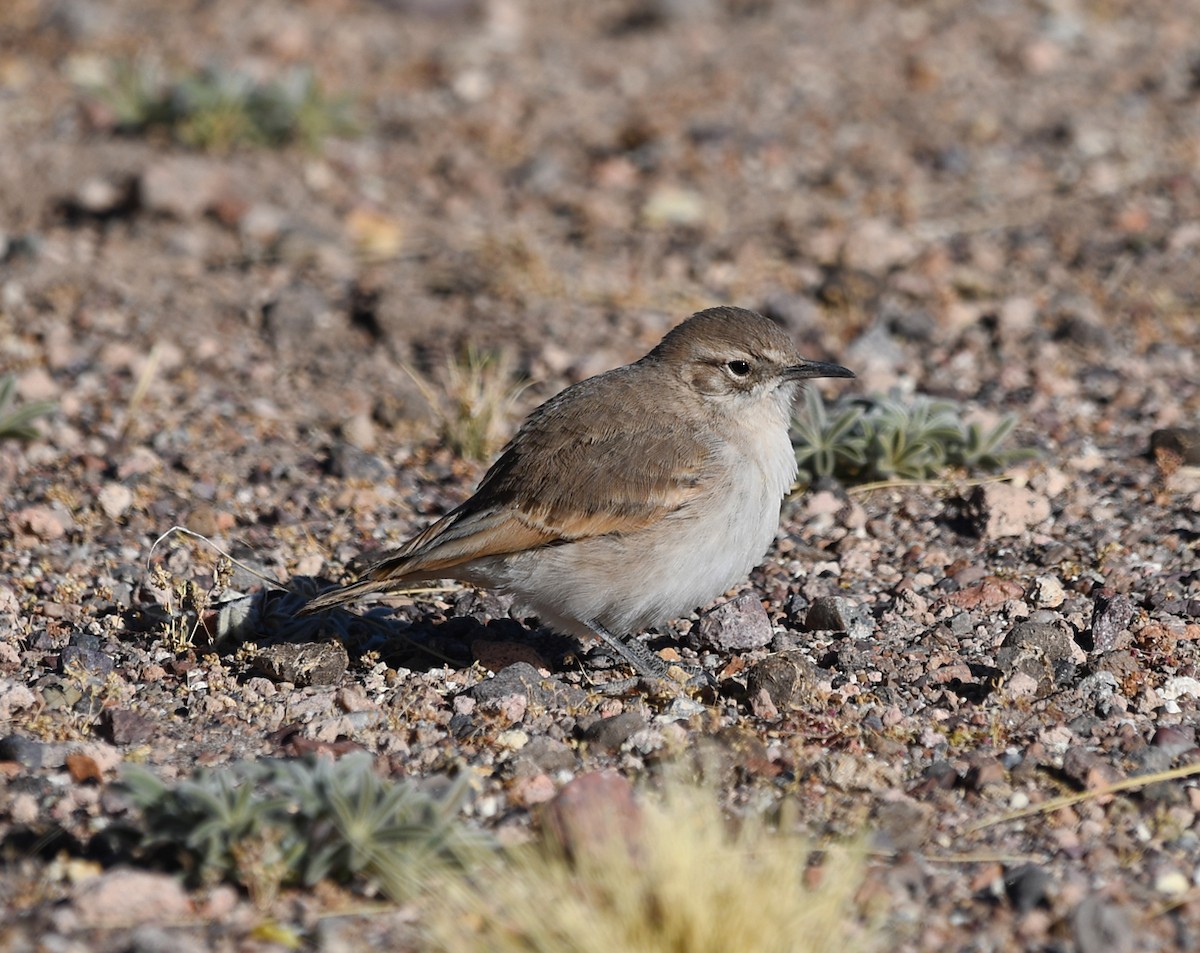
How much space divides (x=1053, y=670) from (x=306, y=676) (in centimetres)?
286

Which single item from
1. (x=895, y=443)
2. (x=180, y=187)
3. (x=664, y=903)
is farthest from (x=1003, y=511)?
(x=180, y=187)

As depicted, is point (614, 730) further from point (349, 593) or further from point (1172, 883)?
point (1172, 883)

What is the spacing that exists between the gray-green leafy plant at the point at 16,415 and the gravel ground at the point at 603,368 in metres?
0.15

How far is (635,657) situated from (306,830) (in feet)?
6.12

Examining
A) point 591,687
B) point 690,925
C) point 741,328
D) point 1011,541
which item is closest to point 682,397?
point 741,328

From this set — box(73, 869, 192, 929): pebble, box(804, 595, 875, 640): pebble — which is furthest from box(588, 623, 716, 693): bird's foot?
box(73, 869, 192, 929): pebble

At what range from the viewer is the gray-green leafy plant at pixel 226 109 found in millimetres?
10805

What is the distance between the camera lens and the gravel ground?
5109 millimetres

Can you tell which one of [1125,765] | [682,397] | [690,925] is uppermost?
[682,397]

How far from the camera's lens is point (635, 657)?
611cm

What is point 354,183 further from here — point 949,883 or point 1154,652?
point 949,883

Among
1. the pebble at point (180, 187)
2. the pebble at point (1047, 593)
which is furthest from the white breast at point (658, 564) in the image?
the pebble at point (180, 187)

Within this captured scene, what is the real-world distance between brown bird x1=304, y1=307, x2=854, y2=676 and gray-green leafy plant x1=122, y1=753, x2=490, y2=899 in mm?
1358

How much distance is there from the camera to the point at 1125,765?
5.23 meters
